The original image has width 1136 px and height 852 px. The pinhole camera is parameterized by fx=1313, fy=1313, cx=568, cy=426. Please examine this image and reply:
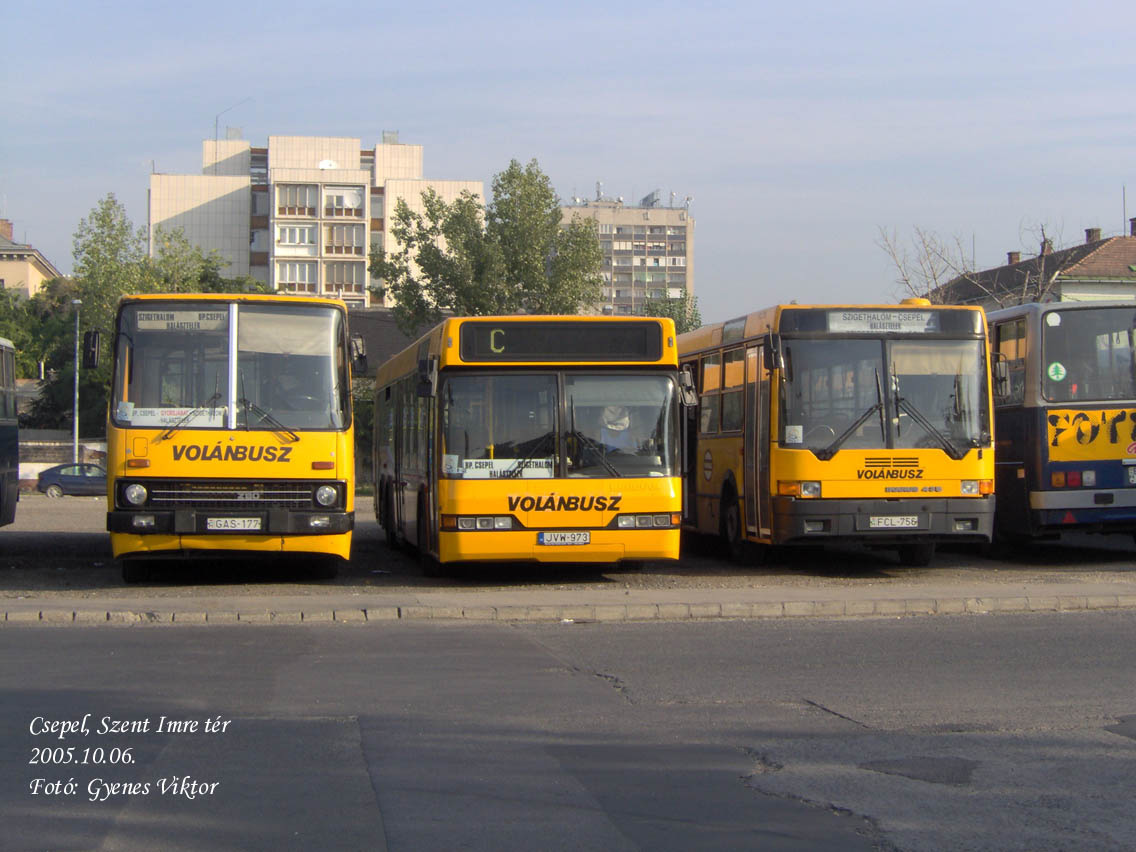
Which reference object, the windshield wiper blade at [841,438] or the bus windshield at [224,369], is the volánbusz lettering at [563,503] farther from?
the windshield wiper blade at [841,438]

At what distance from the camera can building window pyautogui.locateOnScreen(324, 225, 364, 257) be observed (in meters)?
94.2

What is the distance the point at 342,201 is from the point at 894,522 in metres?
82.7

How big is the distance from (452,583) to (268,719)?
842 cm

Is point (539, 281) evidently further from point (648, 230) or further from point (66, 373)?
point (648, 230)

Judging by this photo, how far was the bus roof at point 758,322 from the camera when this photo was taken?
16.1 meters

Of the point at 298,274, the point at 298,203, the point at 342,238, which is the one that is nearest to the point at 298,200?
the point at 298,203

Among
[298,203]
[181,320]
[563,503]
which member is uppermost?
[298,203]

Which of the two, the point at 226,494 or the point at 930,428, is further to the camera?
the point at 930,428

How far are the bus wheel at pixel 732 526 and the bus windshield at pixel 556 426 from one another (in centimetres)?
318

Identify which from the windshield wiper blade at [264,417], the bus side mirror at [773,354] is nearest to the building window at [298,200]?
the bus side mirror at [773,354]

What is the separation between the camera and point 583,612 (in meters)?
13.3

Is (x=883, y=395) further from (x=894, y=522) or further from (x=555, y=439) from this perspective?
(x=555, y=439)

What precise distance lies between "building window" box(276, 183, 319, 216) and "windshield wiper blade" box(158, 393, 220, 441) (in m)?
82.1

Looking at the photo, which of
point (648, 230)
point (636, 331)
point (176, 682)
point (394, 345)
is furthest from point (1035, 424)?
point (648, 230)
